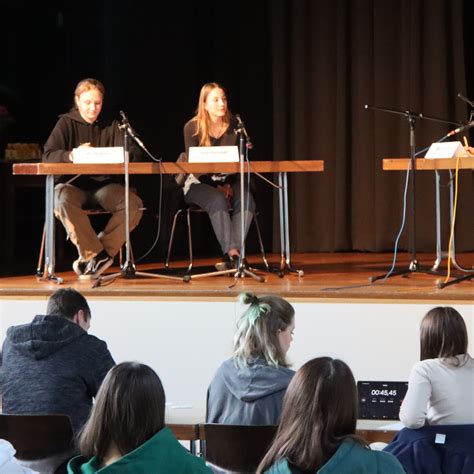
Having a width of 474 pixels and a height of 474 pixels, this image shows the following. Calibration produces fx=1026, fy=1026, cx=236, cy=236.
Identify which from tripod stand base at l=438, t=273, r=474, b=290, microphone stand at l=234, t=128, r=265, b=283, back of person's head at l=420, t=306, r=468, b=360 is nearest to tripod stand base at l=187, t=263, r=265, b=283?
microphone stand at l=234, t=128, r=265, b=283

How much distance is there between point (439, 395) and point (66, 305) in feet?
4.55

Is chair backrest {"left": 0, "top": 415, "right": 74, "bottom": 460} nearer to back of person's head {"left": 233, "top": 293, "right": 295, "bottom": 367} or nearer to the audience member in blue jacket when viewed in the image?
back of person's head {"left": 233, "top": 293, "right": 295, "bottom": 367}

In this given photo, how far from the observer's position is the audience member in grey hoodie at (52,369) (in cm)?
351

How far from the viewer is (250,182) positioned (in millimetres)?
6359

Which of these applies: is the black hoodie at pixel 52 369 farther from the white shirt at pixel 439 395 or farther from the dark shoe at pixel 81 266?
the dark shoe at pixel 81 266

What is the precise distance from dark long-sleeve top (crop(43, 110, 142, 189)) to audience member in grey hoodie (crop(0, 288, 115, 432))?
289cm

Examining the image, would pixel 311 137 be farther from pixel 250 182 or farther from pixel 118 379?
pixel 118 379

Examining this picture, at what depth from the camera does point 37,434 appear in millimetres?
3131

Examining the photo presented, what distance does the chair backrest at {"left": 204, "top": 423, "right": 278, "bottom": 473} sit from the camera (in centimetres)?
292

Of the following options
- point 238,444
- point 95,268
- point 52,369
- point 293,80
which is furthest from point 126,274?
point 238,444

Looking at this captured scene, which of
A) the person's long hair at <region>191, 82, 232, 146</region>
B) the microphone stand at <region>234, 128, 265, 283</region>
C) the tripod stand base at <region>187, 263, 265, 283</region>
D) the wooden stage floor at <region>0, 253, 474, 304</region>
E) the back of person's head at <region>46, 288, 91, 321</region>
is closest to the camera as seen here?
the back of person's head at <region>46, 288, 91, 321</region>

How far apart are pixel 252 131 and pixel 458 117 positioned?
1679 millimetres

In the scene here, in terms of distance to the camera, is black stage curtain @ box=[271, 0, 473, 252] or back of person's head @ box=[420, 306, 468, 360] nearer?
back of person's head @ box=[420, 306, 468, 360]

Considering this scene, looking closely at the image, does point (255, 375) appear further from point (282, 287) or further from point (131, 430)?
point (282, 287)
